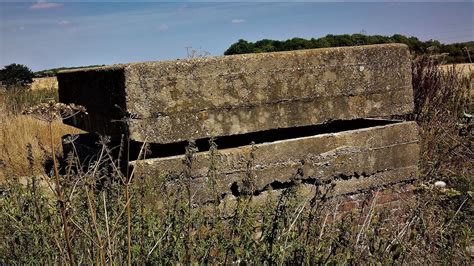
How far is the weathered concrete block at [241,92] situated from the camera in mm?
4383

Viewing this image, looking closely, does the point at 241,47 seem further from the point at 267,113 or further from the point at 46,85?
the point at 267,113

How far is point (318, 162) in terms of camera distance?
4.96 metres

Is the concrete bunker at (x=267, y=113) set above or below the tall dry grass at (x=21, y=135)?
above

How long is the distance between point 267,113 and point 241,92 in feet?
0.96

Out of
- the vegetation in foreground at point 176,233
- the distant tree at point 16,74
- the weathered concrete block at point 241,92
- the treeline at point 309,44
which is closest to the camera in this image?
the vegetation in foreground at point 176,233

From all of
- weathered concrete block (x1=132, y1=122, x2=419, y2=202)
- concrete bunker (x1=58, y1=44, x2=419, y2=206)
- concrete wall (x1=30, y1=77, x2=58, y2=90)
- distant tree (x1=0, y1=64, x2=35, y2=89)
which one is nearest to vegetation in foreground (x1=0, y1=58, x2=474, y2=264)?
weathered concrete block (x1=132, y1=122, x2=419, y2=202)

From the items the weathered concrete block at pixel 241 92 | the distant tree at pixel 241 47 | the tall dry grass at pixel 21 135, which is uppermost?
the distant tree at pixel 241 47

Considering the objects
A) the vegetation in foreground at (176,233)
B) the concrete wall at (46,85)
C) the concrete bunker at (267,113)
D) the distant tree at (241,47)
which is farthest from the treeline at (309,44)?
the vegetation in foreground at (176,233)

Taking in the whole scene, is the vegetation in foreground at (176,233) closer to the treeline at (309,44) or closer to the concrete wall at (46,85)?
the concrete wall at (46,85)

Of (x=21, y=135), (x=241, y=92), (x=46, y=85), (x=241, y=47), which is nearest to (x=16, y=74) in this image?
(x=46, y=85)

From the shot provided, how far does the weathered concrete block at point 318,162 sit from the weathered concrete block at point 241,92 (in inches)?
7.2

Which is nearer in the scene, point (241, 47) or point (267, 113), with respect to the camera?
point (267, 113)

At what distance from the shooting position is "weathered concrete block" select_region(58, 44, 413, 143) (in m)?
4.38

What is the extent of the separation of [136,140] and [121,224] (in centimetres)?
107
